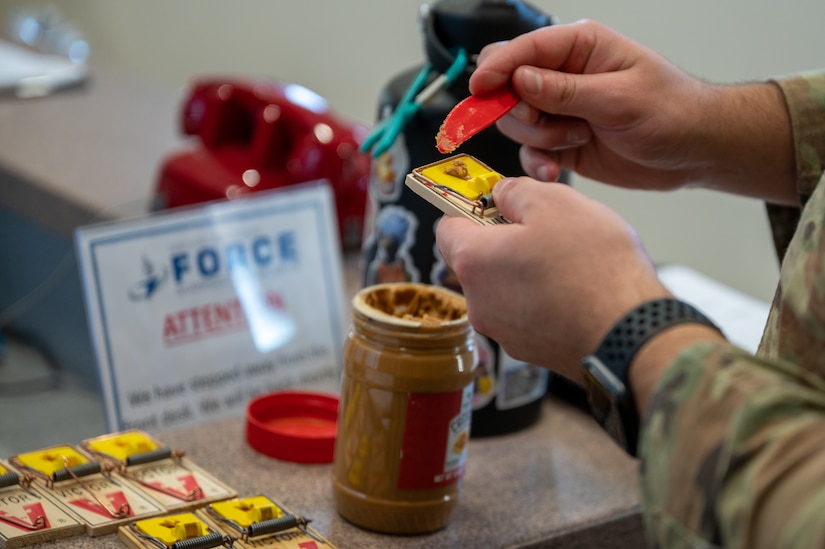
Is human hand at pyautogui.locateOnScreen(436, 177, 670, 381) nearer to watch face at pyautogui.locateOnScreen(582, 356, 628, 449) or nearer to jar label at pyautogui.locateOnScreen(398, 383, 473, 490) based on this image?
watch face at pyautogui.locateOnScreen(582, 356, 628, 449)

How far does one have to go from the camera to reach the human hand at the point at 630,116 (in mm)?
775

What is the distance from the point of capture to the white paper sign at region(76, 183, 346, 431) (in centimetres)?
103

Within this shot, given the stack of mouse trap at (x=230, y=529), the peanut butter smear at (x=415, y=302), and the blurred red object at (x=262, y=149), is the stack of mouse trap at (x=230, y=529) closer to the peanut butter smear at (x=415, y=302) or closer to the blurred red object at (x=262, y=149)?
the peanut butter smear at (x=415, y=302)

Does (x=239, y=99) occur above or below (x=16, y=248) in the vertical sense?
above

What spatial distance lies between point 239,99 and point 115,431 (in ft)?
2.33

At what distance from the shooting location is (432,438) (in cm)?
73

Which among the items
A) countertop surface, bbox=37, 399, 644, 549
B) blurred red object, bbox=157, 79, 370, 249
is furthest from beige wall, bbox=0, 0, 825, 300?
countertop surface, bbox=37, 399, 644, 549

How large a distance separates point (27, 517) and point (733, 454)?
0.50 m

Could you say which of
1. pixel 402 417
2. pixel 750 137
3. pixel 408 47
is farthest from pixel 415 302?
pixel 408 47

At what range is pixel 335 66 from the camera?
2.07m

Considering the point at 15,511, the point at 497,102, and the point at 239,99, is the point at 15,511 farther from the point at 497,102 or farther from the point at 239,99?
the point at 239,99

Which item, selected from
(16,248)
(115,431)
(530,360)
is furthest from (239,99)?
(530,360)

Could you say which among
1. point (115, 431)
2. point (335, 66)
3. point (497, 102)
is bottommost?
point (115, 431)

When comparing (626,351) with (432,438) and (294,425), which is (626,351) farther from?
(294,425)
